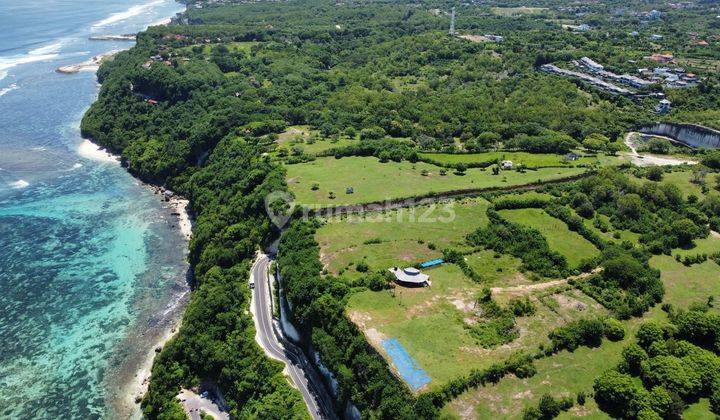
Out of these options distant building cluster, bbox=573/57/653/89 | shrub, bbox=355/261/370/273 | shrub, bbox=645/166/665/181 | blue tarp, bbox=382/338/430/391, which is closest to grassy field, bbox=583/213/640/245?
shrub, bbox=645/166/665/181

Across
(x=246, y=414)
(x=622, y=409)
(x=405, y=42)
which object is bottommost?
(x=246, y=414)

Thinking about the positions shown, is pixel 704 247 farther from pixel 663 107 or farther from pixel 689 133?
pixel 663 107

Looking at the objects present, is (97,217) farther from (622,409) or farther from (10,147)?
(622,409)

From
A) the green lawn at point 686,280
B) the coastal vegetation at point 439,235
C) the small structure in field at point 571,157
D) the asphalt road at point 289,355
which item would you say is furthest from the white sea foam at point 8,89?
the green lawn at point 686,280

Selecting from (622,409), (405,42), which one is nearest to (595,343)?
(622,409)

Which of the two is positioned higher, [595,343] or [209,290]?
[595,343]

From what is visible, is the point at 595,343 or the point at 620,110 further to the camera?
the point at 620,110
